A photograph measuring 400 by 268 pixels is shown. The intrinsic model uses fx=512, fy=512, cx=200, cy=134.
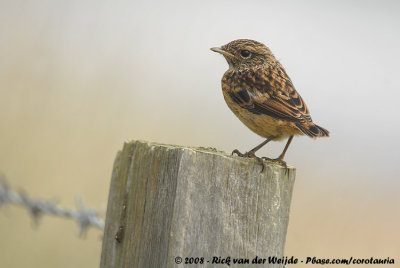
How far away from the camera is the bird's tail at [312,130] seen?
12.8 ft

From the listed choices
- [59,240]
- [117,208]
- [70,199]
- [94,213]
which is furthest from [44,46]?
[117,208]

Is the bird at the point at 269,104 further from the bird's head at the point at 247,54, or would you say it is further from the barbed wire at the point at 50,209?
the barbed wire at the point at 50,209

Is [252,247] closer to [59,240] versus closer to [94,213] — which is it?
[94,213]

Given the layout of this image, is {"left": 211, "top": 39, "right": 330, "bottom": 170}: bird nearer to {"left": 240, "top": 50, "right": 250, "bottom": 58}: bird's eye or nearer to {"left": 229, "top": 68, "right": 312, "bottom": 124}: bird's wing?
{"left": 229, "top": 68, "right": 312, "bottom": 124}: bird's wing

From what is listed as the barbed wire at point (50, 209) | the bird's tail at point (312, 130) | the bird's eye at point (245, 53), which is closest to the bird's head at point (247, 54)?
the bird's eye at point (245, 53)

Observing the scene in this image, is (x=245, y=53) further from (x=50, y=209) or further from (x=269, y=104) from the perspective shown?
(x=50, y=209)

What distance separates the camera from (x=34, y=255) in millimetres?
5461

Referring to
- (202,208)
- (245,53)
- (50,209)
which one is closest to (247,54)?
(245,53)

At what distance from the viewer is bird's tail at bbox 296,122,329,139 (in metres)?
3.91

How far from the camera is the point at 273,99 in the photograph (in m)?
4.23

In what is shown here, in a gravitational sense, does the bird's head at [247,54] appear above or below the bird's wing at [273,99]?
above

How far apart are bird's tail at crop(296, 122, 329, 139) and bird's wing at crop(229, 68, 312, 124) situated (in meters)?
0.05

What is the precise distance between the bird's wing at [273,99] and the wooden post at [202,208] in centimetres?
169

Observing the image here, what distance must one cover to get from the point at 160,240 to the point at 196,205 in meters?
0.24
